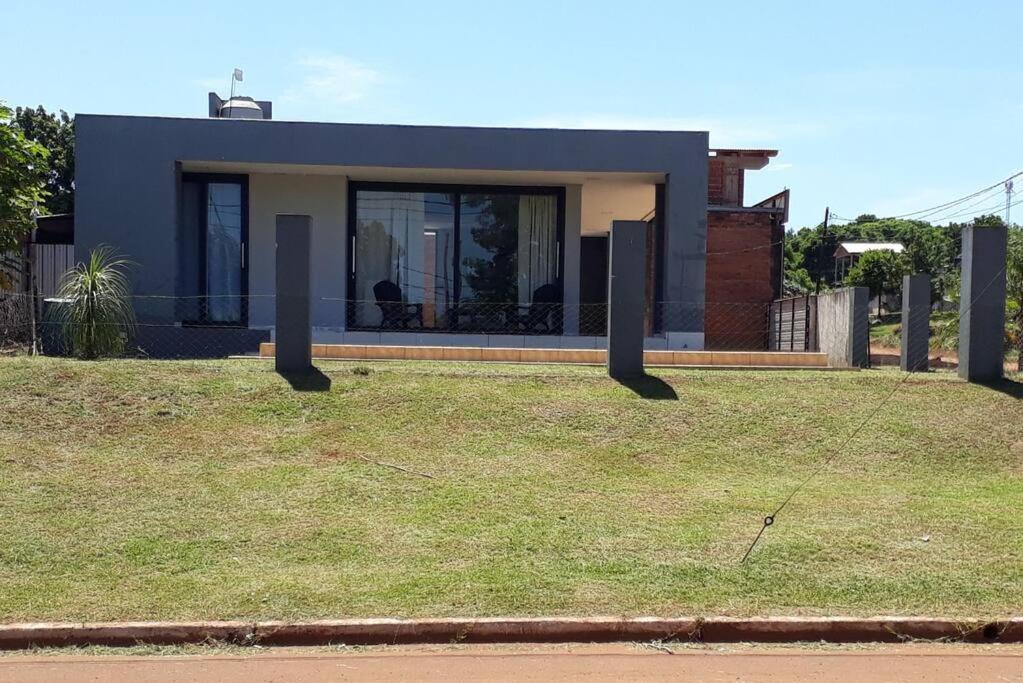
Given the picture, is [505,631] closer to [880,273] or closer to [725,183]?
[725,183]

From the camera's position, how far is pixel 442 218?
19078mm

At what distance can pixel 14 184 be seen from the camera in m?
14.8

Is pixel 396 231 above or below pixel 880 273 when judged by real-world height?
above

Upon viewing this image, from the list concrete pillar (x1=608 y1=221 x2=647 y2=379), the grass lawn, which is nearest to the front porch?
concrete pillar (x1=608 y1=221 x2=647 y2=379)

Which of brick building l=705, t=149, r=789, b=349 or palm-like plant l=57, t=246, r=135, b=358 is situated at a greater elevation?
brick building l=705, t=149, r=789, b=349

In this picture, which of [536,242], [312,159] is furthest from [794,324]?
[312,159]

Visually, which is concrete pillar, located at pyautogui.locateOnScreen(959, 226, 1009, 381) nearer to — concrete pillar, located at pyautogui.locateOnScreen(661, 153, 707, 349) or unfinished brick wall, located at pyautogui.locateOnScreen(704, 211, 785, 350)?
concrete pillar, located at pyautogui.locateOnScreen(661, 153, 707, 349)

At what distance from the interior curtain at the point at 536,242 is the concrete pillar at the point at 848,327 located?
17.9 ft

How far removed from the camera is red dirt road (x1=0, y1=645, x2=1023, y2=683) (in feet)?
17.3

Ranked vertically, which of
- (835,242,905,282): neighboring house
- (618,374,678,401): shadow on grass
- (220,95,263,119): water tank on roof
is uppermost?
(220,95,263,119): water tank on roof

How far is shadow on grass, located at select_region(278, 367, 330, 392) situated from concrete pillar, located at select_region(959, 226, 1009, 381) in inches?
302

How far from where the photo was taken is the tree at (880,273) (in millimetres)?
50000

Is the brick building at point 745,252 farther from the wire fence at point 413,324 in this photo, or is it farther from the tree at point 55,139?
the tree at point 55,139

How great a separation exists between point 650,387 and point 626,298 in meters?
1.25
